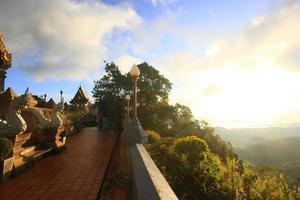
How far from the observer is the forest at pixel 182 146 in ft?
24.0

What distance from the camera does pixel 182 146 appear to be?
11.6m

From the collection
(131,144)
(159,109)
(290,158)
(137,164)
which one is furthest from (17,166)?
(290,158)

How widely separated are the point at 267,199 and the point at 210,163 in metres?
3.60

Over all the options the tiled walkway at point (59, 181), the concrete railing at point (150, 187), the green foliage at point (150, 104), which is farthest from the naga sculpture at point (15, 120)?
the green foliage at point (150, 104)

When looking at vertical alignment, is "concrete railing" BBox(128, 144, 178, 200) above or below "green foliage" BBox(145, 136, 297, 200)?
above

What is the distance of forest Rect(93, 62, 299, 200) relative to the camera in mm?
7319

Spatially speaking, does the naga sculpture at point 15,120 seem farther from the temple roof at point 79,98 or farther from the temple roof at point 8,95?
the temple roof at point 79,98

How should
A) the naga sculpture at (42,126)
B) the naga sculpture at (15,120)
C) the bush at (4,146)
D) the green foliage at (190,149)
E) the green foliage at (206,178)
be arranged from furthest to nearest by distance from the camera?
the green foliage at (190,149)
the naga sculpture at (42,126)
the naga sculpture at (15,120)
the green foliage at (206,178)
the bush at (4,146)

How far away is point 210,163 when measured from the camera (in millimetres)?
9750

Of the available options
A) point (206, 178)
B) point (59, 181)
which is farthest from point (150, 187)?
point (206, 178)

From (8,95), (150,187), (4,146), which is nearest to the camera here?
(150,187)

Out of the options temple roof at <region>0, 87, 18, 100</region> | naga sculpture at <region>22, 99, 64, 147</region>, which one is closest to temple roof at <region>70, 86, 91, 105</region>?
temple roof at <region>0, 87, 18, 100</region>

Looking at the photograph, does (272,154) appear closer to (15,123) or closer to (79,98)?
(79,98)

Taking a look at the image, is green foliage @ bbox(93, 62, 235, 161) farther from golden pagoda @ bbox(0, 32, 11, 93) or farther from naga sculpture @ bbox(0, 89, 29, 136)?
naga sculpture @ bbox(0, 89, 29, 136)
